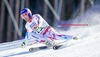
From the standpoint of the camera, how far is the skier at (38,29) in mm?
5945

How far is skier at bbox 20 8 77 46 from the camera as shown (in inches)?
234

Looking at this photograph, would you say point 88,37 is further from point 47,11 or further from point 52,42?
point 47,11

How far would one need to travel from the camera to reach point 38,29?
596 cm

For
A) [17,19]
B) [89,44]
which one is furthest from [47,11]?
[89,44]

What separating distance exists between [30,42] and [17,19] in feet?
9.02

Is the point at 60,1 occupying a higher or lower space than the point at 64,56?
higher

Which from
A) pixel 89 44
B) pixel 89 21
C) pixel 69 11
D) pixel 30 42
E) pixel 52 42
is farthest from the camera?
pixel 69 11

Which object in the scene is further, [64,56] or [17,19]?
[17,19]

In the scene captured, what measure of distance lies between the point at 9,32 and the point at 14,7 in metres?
0.71

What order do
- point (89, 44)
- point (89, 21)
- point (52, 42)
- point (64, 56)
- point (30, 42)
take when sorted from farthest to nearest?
point (89, 21)
point (30, 42)
point (52, 42)
point (89, 44)
point (64, 56)

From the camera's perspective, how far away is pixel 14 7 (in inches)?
395

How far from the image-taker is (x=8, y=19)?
1000cm

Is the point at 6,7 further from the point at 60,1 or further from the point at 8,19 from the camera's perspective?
the point at 60,1

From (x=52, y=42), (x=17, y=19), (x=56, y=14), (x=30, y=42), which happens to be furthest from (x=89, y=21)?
(x=52, y=42)
